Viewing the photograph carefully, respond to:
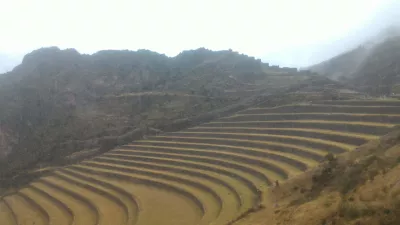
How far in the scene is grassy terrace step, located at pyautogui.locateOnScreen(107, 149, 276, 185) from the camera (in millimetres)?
19458

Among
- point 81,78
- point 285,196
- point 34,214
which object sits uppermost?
point 81,78

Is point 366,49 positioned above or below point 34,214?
above

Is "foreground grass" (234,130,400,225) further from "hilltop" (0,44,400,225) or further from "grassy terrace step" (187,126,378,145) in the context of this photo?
"grassy terrace step" (187,126,378,145)

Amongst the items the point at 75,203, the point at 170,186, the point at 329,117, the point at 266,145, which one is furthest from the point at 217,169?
the point at 75,203

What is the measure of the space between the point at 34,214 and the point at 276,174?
1688 cm

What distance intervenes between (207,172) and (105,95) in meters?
37.4

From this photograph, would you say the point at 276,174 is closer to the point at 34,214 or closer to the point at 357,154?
the point at 357,154

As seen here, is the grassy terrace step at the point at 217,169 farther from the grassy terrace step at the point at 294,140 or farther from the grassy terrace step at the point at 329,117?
the grassy terrace step at the point at 329,117

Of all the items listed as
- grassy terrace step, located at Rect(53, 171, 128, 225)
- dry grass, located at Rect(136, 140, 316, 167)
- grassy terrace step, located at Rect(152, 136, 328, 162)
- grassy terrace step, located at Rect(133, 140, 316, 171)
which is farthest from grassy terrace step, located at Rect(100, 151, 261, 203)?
grassy terrace step, located at Rect(53, 171, 128, 225)

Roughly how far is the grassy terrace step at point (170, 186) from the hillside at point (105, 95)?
10908 millimetres

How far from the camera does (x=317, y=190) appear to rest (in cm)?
1453

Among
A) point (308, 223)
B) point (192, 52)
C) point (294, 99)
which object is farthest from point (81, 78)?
point (308, 223)

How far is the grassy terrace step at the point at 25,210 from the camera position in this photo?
23809 millimetres

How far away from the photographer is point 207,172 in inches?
919
